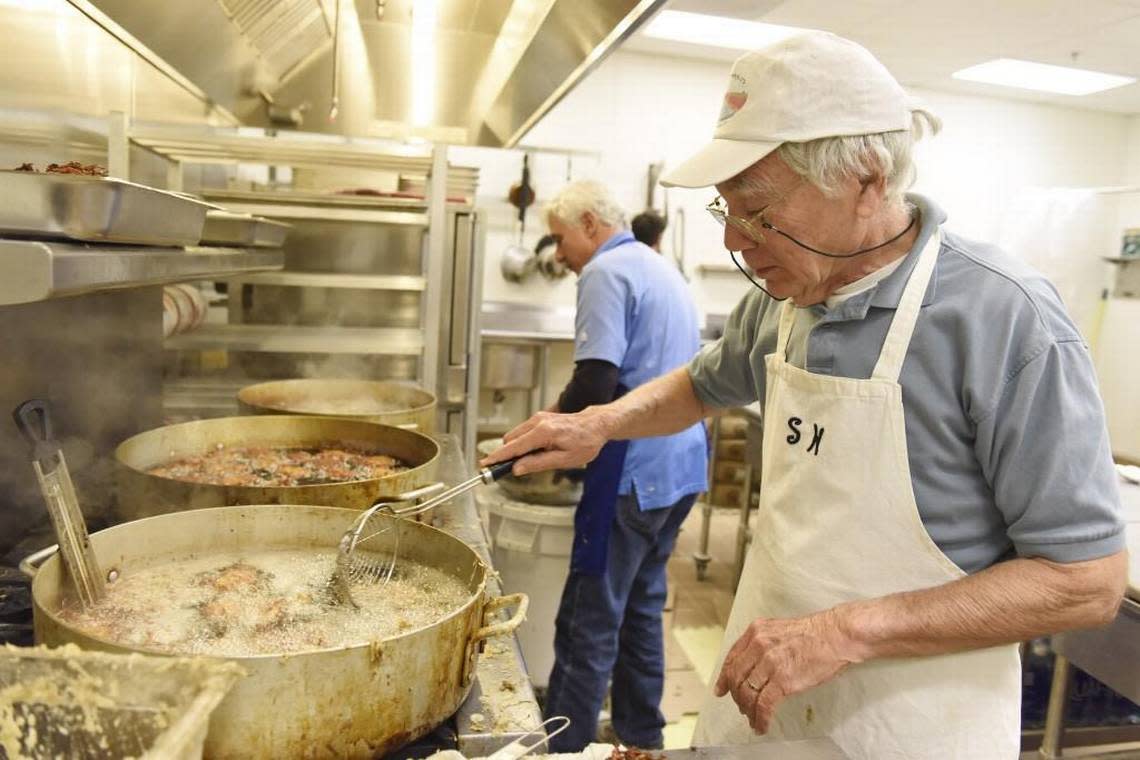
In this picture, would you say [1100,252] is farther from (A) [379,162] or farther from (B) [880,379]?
(B) [880,379]

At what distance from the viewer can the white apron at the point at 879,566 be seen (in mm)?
1192

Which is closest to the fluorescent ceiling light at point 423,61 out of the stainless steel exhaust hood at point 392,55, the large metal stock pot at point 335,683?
the stainless steel exhaust hood at point 392,55

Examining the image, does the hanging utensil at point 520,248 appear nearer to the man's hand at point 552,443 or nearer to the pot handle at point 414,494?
the man's hand at point 552,443

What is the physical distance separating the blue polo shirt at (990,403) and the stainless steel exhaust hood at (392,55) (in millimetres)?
645

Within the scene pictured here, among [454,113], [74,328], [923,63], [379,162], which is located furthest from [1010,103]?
[74,328]

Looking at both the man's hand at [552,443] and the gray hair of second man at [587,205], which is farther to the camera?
the gray hair of second man at [587,205]

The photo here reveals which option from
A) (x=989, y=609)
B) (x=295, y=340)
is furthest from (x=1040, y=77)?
(x=989, y=609)

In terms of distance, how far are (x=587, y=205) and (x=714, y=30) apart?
253 centimetres

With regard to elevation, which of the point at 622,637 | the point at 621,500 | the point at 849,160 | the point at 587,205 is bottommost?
the point at 622,637

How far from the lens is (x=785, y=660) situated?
1.12 m

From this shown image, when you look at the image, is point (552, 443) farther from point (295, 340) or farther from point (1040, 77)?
point (1040, 77)

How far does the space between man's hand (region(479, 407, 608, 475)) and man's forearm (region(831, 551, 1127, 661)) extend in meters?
0.63

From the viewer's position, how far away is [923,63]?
5.30 m

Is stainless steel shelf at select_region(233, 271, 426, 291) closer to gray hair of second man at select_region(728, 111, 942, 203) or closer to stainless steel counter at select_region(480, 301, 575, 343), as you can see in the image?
gray hair of second man at select_region(728, 111, 942, 203)
